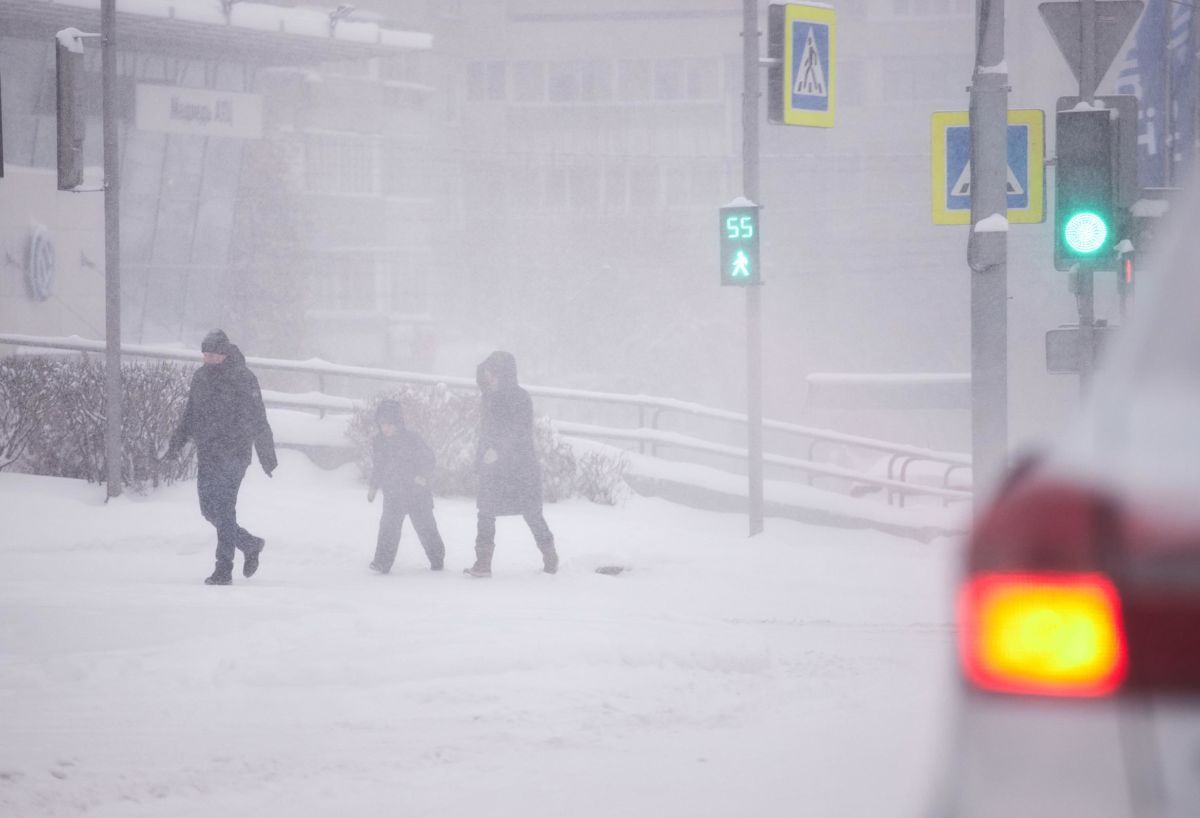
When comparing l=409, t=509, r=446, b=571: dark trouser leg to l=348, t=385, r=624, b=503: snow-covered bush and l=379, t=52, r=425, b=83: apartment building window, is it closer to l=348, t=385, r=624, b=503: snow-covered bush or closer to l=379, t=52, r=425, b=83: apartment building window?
l=348, t=385, r=624, b=503: snow-covered bush

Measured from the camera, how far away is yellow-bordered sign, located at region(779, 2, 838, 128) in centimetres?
1401

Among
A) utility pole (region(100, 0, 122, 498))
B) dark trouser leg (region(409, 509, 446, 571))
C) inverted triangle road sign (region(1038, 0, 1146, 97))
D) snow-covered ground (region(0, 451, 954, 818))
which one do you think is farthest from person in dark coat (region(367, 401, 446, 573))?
inverted triangle road sign (region(1038, 0, 1146, 97))

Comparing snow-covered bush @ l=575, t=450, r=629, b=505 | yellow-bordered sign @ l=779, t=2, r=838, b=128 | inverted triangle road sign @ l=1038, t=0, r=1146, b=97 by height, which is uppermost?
yellow-bordered sign @ l=779, t=2, r=838, b=128

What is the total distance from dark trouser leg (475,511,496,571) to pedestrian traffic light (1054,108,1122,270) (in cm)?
444

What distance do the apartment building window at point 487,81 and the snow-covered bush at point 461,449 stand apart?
5032cm

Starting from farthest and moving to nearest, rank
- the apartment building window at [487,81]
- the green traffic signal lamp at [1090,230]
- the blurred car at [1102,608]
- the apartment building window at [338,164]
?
1. the apartment building window at [487,81]
2. the apartment building window at [338,164]
3. the green traffic signal lamp at [1090,230]
4. the blurred car at [1102,608]

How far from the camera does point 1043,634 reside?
1777 millimetres

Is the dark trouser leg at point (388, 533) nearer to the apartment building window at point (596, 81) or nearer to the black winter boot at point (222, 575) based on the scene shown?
the black winter boot at point (222, 575)

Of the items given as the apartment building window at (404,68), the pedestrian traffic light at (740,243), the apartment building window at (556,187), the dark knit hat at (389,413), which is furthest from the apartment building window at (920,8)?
the dark knit hat at (389,413)

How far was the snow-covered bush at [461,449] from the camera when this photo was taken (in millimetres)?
16281

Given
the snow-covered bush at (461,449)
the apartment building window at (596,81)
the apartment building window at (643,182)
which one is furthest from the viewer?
the apartment building window at (596,81)

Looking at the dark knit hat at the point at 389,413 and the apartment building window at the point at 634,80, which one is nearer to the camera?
the dark knit hat at the point at 389,413

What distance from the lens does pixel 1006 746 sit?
1.78 metres

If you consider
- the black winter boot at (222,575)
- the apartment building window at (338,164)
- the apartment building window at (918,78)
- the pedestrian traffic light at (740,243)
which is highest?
the apartment building window at (918,78)
